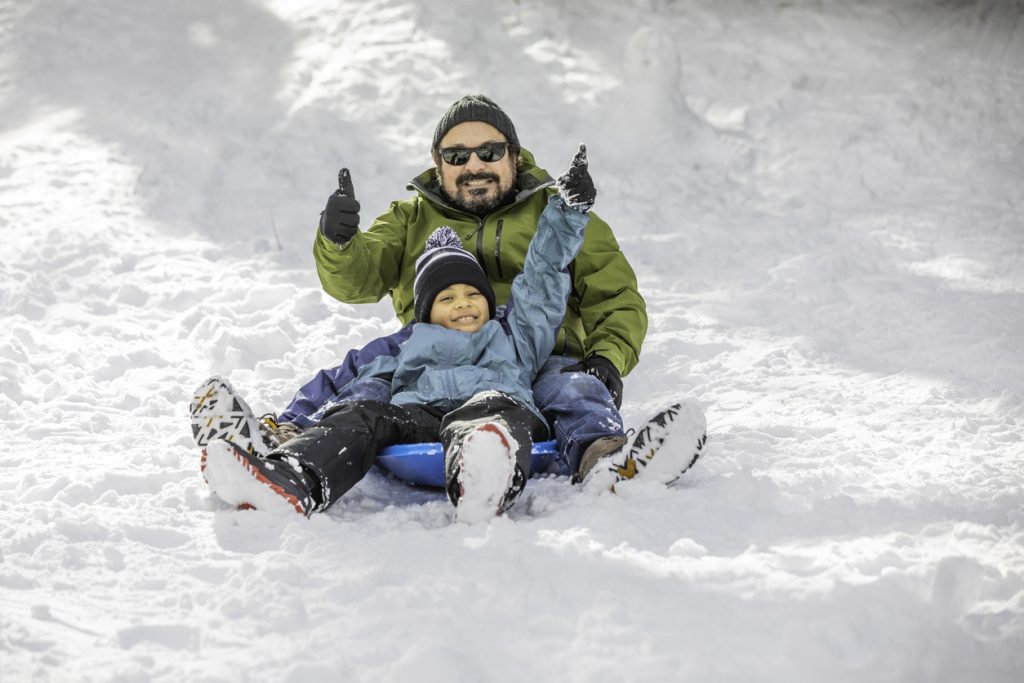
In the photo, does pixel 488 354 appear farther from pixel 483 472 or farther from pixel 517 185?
Answer: pixel 517 185

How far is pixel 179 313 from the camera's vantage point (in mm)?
4648

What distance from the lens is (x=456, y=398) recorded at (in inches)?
123

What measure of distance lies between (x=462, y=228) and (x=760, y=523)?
172 cm

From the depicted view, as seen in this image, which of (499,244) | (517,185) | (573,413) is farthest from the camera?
(517,185)

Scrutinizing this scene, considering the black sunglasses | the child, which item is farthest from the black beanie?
the black sunglasses

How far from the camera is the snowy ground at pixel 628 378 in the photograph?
2.02 metres

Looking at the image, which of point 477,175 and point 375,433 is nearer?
point 375,433

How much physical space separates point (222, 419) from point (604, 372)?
1.24 metres

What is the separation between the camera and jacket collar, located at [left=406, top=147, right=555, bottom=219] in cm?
372

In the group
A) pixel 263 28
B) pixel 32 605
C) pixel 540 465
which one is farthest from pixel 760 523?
pixel 263 28

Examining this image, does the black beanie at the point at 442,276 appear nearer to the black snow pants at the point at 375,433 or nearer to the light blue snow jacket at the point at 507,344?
the light blue snow jacket at the point at 507,344

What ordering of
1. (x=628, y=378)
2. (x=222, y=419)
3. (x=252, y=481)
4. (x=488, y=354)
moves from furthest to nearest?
(x=628, y=378), (x=488, y=354), (x=222, y=419), (x=252, y=481)

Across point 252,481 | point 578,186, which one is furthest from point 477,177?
point 252,481

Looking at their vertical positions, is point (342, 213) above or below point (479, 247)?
above
